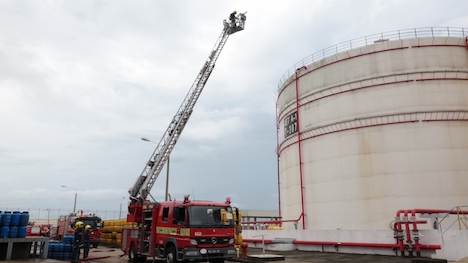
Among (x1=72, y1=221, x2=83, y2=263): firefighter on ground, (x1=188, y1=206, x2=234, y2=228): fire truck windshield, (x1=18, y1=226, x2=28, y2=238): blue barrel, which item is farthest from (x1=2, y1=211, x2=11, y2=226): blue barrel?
(x1=188, y1=206, x2=234, y2=228): fire truck windshield

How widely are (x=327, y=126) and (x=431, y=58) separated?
25.2ft

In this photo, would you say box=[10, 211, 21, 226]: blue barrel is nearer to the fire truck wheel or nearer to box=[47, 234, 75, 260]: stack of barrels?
box=[47, 234, 75, 260]: stack of barrels

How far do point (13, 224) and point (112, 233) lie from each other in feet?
61.9

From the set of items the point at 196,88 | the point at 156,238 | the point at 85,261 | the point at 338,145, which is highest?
the point at 196,88

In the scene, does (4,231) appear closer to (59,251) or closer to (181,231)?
(59,251)

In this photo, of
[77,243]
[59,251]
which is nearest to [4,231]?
[77,243]

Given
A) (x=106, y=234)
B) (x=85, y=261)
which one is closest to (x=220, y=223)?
(x=85, y=261)

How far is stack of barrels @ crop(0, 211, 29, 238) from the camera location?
15.7 meters

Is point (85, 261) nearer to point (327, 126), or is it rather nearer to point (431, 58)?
point (327, 126)

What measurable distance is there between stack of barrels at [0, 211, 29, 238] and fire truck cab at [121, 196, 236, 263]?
5502 mm

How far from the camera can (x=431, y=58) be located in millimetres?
23031

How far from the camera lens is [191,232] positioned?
14570mm

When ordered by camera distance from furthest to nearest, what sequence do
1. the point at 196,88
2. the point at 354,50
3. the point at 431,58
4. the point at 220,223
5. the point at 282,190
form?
1. the point at 282,190
2. the point at 196,88
3. the point at 354,50
4. the point at 431,58
5. the point at 220,223

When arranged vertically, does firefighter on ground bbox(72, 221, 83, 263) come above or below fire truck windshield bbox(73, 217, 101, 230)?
below
